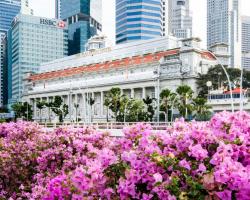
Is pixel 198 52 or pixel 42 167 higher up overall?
pixel 198 52

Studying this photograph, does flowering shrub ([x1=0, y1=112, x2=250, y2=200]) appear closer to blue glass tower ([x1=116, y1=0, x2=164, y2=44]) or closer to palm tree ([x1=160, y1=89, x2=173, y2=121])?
palm tree ([x1=160, y1=89, x2=173, y2=121])

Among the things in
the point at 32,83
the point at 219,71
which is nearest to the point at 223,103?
the point at 219,71

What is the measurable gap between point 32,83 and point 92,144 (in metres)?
148

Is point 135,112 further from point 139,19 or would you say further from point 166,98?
point 139,19

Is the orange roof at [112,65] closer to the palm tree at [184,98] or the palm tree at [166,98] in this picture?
the palm tree at [166,98]

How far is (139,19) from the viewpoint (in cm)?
17000

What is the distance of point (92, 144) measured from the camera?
2038 centimetres

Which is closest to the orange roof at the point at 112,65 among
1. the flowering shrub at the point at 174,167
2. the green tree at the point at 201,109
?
the green tree at the point at 201,109

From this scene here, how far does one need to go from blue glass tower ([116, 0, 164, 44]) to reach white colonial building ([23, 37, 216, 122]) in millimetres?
20621

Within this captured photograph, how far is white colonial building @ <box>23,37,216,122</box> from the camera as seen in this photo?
108m

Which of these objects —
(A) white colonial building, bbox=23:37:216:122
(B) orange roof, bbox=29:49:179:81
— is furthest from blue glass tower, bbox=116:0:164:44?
(B) orange roof, bbox=29:49:179:81

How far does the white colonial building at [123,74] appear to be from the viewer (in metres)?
108

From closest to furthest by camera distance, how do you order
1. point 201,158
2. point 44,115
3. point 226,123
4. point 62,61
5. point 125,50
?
point 201,158 < point 226,123 < point 125,50 < point 44,115 < point 62,61

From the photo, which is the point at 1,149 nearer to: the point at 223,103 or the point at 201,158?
the point at 201,158
